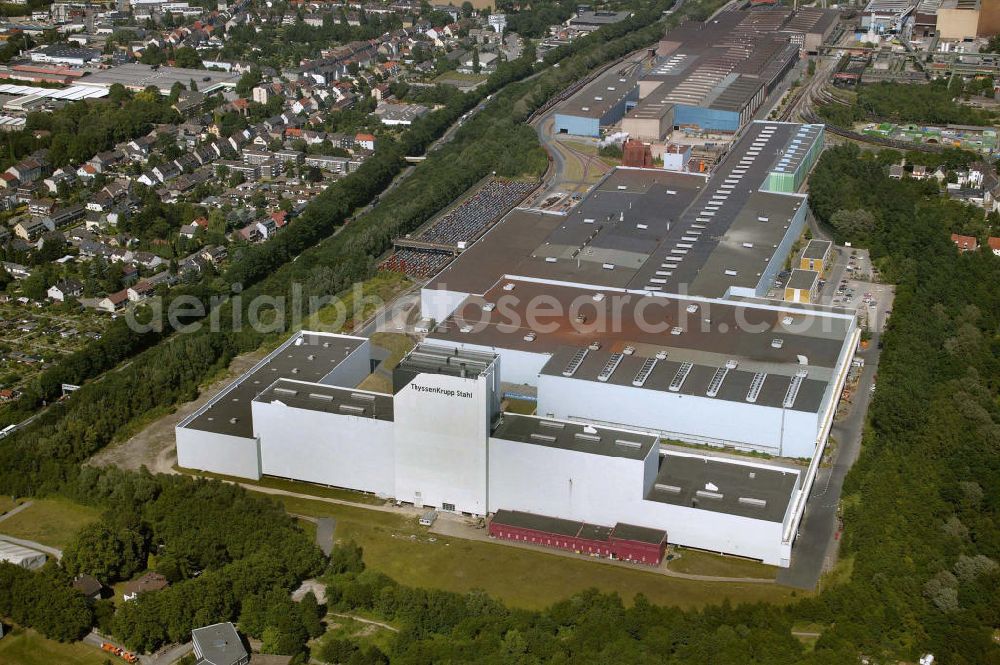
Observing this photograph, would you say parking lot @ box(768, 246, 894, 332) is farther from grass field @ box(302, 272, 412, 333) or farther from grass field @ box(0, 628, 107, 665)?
grass field @ box(0, 628, 107, 665)

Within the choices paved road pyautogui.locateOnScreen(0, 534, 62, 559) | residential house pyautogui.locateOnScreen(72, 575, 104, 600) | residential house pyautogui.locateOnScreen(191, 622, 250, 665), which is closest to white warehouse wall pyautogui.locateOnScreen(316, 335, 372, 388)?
paved road pyautogui.locateOnScreen(0, 534, 62, 559)

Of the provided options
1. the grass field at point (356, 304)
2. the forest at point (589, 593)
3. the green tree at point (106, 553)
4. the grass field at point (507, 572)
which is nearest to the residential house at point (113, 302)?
the forest at point (589, 593)

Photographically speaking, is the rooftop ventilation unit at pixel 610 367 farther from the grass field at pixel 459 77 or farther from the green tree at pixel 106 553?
the grass field at pixel 459 77

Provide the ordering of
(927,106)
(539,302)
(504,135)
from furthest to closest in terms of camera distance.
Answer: (927,106), (504,135), (539,302)

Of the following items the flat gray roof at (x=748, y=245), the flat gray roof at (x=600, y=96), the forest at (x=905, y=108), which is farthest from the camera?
the forest at (x=905, y=108)

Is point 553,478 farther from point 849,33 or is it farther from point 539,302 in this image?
→ point 849,33

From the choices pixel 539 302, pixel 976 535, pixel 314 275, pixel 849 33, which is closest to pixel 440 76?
pixel 849 33
